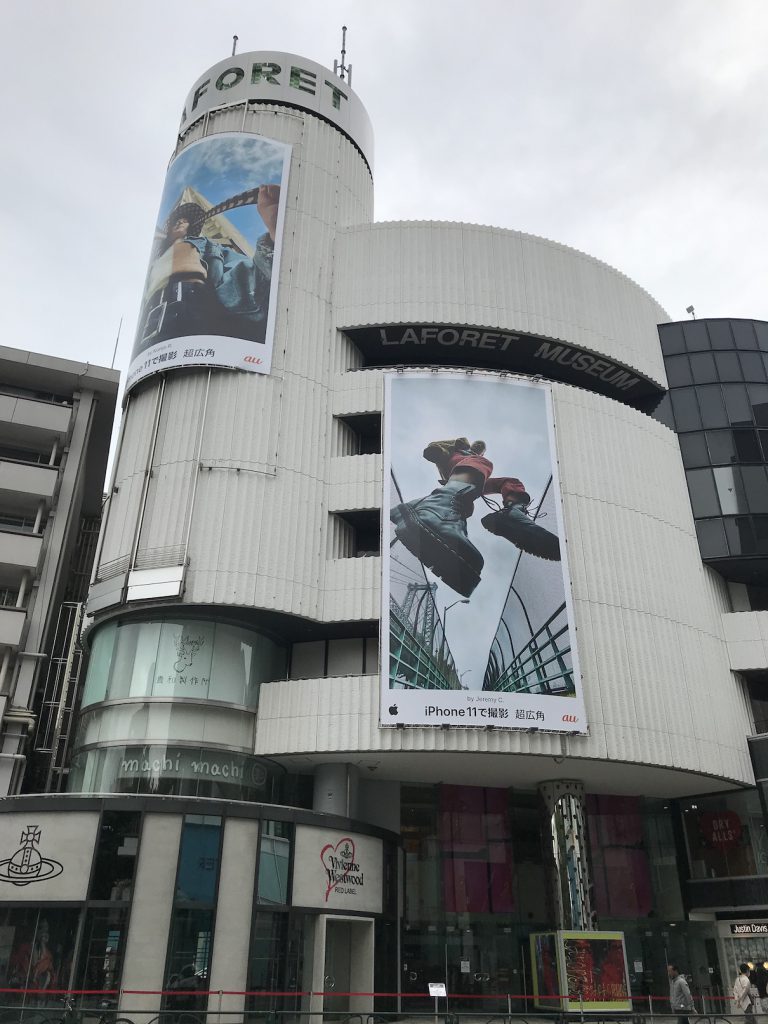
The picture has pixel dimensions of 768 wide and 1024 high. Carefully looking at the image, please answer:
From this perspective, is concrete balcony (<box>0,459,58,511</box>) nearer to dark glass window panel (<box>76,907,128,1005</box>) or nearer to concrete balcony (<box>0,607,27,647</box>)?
concrete balcony (<box>0,607,27,647</box>)

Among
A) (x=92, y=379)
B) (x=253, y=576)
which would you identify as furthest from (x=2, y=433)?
(x=253, y=576)

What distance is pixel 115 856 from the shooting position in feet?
76.0

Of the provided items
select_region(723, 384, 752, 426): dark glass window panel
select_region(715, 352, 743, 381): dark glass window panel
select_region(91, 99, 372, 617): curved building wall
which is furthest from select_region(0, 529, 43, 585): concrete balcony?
select_region(715, 352, 743, 381): dark glass window panel

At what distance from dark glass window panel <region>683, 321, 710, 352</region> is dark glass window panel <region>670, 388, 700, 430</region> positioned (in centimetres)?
263

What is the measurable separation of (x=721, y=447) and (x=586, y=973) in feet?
77.5

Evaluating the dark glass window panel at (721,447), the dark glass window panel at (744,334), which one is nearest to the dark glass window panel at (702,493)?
the dark glass window panel at (721,447)

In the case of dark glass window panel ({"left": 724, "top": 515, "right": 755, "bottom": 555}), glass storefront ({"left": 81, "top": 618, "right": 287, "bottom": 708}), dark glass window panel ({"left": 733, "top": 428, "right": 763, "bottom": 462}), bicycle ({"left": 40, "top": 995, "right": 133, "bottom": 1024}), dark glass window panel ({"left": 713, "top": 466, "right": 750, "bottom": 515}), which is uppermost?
dark glass window panel ({"left": 733, "top": 428, "right": 763, "bottom": 462})

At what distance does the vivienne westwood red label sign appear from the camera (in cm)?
3256

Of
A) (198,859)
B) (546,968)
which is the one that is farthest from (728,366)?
(198,859)

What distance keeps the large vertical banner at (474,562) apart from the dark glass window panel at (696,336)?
11.2 m

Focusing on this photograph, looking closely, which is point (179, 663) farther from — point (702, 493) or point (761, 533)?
point (761, 533)

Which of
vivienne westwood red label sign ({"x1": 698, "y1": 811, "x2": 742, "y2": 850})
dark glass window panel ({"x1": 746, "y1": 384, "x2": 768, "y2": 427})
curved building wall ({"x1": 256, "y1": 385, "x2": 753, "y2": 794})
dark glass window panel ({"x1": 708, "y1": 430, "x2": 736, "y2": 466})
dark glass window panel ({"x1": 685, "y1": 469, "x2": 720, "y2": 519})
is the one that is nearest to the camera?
curved building wall ({"x1": 256, "y1": 385, "x2": 753, "y2": 794})

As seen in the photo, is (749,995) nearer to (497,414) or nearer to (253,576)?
(253,576)

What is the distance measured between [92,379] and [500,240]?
69.8 ft
